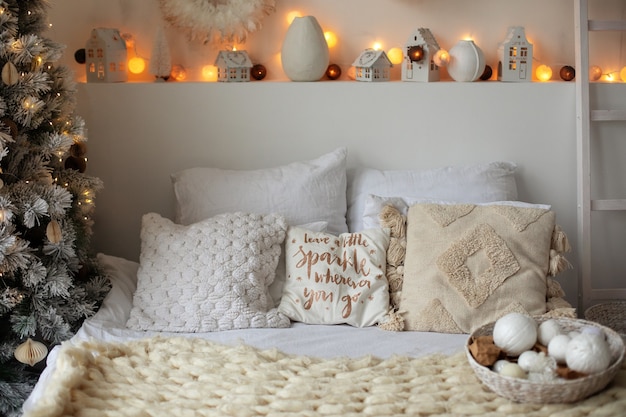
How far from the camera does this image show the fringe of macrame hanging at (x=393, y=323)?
7.69ft

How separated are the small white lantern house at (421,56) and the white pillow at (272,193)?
1.47 ft

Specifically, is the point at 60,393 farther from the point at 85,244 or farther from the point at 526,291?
the point at 526,291

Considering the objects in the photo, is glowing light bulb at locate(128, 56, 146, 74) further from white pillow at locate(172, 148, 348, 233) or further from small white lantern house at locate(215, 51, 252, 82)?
white pillow at locate(172, 148, 348, 233)

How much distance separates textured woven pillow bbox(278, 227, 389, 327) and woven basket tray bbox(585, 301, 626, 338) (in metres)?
0.85

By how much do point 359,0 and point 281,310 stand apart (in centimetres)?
127

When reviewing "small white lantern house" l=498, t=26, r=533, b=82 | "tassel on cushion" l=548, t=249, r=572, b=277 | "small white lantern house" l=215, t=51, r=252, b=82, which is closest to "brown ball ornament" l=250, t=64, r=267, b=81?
"small white lantern house" l=215, t=51, r=252, b=82

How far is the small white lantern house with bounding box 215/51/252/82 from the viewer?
2.86 meters

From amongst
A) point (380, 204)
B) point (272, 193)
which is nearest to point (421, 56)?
point (380, 204)

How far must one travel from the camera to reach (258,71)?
2.95 metres

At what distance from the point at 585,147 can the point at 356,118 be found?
84cm

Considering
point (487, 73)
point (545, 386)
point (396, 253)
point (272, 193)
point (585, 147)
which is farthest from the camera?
point (487, 73)

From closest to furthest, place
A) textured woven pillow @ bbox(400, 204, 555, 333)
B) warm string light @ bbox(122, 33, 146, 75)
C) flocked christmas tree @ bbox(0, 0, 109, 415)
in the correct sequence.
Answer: flocked christmas tree @ bbox(0, 0, 109, 415), textured woven pillow @ bbox(400, 204, 555, 333), warm string light @ bbox(122, 33, 146, 75)

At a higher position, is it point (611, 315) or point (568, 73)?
point (568, 73)

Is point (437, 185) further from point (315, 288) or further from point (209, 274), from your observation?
point (209, 274)
